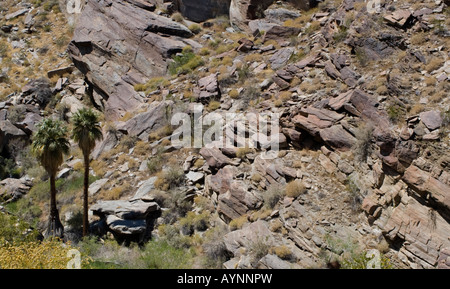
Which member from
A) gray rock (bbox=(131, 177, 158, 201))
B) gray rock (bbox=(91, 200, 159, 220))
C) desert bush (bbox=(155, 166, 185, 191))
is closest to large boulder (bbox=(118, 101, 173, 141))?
gray rock (bbox=(131, 177, 158, 201))

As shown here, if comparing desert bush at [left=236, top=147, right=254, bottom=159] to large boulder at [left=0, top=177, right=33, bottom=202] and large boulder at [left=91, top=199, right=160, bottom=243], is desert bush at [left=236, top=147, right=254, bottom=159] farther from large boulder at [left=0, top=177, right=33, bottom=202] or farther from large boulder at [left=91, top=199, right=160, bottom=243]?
large boulder at [left=0, top=177, right=33, bottom=202]

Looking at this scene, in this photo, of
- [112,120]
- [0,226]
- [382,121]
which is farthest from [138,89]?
[382,121]

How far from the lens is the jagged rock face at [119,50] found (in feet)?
92.7

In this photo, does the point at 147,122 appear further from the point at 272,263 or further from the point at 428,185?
the point at 428,185

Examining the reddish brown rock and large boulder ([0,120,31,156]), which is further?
large boulder ([0,120,31,156])

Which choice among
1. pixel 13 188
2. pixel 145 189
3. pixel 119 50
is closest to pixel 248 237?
pixel 145 189

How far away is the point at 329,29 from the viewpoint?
22.0 meters

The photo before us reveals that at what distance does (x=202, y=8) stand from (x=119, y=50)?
10.5 metres

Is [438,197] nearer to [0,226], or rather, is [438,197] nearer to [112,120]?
[0,226]

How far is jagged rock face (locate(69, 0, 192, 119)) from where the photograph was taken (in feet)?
92.7

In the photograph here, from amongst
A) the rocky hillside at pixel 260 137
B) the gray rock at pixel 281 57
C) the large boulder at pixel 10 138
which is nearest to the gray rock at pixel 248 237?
the rocky hillside at pixel 260 137

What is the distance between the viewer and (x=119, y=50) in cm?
2892

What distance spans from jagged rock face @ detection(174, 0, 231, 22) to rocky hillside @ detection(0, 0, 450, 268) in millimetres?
1205
